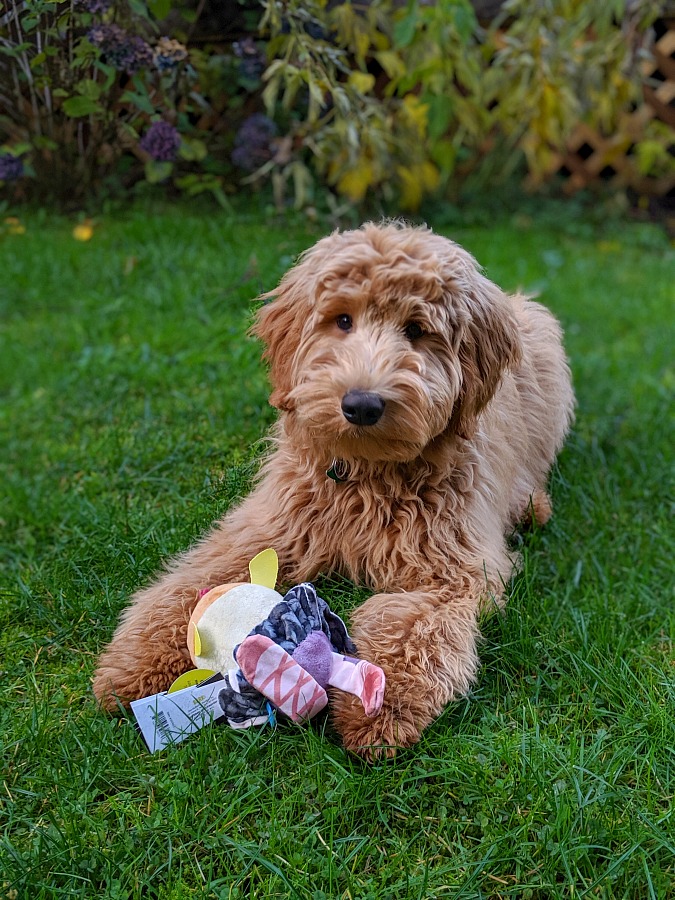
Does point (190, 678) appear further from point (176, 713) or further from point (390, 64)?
point (390, 64)

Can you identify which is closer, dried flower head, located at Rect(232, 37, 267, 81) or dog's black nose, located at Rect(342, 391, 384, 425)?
dog's black nose, located at Rect(342, 391, 384, 425)

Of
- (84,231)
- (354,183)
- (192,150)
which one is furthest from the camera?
(354,183)

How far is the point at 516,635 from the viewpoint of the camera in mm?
2902

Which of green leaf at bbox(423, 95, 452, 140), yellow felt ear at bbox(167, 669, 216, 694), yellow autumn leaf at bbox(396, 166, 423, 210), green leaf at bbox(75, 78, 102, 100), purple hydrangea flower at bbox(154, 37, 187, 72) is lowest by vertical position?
yellow felt ear at bbox(167, 669, 216, 694)

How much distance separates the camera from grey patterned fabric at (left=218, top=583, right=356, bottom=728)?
7.97ft

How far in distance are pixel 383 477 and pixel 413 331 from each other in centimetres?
52

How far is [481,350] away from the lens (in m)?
2.86

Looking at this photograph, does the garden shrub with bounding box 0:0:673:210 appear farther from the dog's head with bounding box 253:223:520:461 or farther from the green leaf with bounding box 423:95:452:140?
the dog's head with bounding box 253:223:520:461

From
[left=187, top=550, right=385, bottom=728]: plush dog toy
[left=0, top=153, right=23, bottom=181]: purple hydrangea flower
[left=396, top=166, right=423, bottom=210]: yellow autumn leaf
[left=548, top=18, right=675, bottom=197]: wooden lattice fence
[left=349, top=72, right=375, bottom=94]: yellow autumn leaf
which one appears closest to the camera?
[left=187, top=550, right=385, bottom=728]: plush dog toy

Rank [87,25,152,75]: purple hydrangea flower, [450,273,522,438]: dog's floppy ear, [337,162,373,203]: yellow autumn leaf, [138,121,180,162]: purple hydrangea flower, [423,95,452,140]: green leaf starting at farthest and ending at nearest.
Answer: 1. [423,95,452,140]: green leaf
2. [337,162,373,203]: yellow autumn leaf
3. [138,121,180,162]: purple hydrangea flower
4. [87,25,152,75]: purple hydrangea flower
5. [450,273,522,438]: dog's floppy ear

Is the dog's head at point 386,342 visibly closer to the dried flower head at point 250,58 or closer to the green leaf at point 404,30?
the dried flower head at point 250,58

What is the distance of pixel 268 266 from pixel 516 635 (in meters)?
2.12

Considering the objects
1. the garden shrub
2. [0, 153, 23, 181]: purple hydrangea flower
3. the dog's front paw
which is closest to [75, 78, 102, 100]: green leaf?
the garden shrub

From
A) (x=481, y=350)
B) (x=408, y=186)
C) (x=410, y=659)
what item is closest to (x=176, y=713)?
(x=410, y=659)
